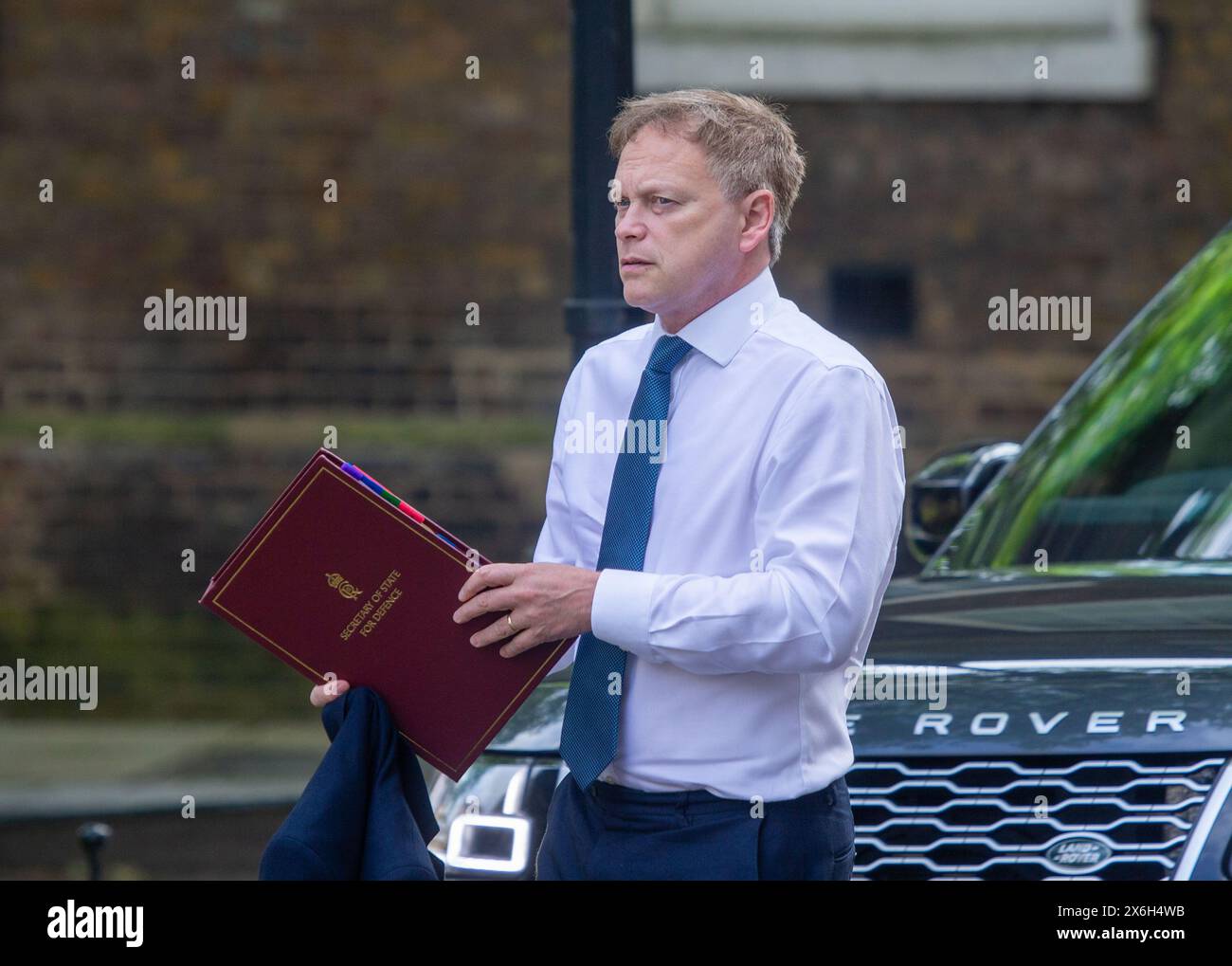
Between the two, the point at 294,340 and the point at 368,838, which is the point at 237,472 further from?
the point at 368,838

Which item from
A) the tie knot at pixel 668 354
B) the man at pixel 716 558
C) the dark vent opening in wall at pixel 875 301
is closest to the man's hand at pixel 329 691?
the man at pixel 716 558

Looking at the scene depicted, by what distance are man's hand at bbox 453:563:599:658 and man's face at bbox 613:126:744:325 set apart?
1.28 ft

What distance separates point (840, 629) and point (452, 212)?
865 cm

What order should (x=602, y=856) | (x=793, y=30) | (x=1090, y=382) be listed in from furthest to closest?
1. (x=793, y=30)
2. (x=1090, y=382)
3. (x=602, y=856)

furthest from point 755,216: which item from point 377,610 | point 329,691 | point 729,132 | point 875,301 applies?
point 875,301

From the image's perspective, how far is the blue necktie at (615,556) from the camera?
8.15 feet

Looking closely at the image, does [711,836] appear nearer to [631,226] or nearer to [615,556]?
[615,556]

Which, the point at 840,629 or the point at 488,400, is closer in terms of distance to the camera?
the point at 840,629

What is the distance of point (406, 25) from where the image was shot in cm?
1066

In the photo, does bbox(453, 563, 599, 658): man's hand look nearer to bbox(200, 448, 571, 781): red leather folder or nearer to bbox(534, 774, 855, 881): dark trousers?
bbox(200, 448, 571, 781): red leather folder

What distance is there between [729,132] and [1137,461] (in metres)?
1.66

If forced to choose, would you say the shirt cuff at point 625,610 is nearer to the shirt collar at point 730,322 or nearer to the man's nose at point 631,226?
the shirt collar at point 730,322

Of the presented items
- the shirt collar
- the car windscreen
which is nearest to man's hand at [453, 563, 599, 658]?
the shirt collar
